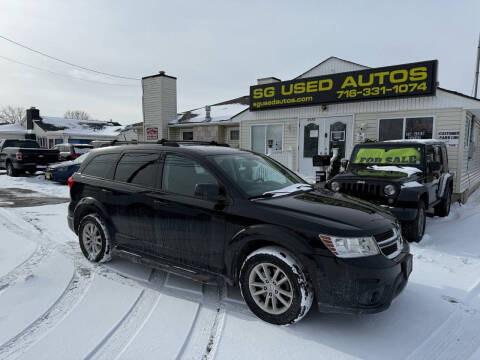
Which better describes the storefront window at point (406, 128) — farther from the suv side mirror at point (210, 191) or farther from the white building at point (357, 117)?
the suv side mirror at point (210, 191)

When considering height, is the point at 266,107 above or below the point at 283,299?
above

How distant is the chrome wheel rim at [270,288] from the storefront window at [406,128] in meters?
8.70

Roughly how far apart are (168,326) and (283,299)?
1080 millimetres

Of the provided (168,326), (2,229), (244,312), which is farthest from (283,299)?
(2,229)

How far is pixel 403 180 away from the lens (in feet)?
18.4

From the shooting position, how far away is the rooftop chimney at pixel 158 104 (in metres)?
18.1

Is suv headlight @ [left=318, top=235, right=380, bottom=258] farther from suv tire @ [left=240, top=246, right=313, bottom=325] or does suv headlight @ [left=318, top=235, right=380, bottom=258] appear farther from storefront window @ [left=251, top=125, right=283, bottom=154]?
storefront window @ [left=251, top=125, right=283, bottom=154]

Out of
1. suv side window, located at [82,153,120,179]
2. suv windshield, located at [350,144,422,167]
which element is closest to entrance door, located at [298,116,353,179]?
suv windshield, located at [350,144,422,167]

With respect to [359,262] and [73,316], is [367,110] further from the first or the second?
[73,316]

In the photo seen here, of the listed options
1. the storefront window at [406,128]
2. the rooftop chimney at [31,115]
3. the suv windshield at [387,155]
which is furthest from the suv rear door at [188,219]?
the rooftop chimney at [31,115]

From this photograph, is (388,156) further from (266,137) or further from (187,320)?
(266,137)

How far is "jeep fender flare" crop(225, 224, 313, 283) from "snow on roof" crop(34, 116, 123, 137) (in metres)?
35.8

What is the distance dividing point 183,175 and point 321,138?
348 inches

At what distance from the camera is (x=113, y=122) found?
45.1 metres
